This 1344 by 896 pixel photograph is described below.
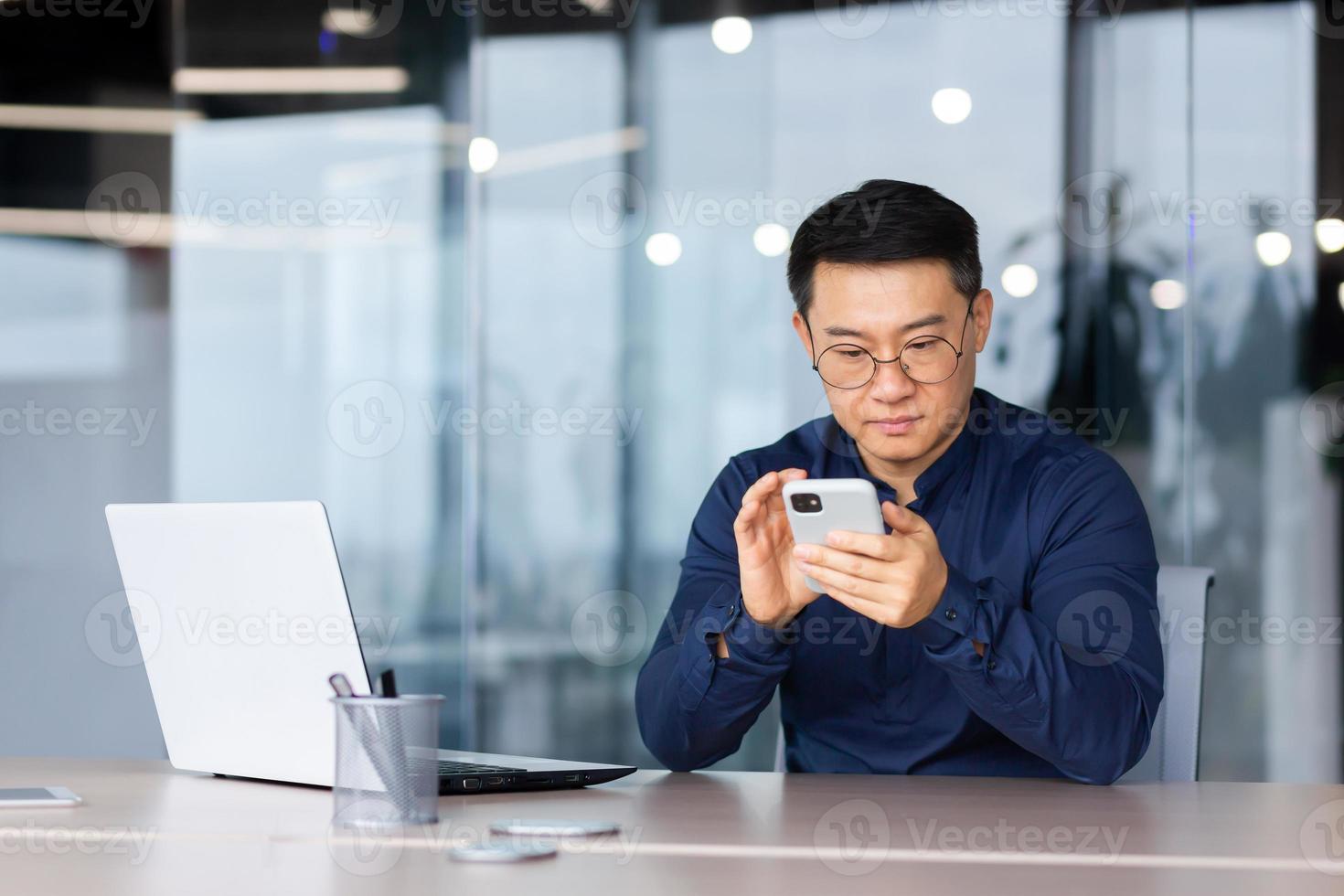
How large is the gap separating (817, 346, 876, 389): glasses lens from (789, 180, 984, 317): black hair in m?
0.11

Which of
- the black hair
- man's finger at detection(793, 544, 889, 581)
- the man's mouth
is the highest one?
the black hair

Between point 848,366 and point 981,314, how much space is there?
23 centimetres

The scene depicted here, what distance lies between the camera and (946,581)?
158cm

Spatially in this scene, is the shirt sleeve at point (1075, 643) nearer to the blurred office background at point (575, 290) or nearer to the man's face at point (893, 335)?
the man's face at point (893, 335)

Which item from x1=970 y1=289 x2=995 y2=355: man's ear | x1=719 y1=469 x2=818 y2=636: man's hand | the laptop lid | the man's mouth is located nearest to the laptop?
the laptop lid

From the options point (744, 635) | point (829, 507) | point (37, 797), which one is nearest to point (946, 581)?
point (829, 507)

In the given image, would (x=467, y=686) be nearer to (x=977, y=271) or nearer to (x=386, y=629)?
(x=386, y=629)

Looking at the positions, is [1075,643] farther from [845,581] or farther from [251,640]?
[251,640]

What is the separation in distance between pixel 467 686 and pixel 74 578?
113 centimetres

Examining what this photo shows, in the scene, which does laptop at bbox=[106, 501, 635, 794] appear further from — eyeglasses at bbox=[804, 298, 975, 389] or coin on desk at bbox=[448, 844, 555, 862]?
eyeglasses at bbox=[804, 298, 975, 389]

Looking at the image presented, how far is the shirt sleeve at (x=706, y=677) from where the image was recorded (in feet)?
5.79

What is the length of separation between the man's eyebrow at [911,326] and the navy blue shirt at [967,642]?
0.21 metres

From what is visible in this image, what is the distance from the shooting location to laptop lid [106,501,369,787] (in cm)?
138

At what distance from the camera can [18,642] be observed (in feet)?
12.8
